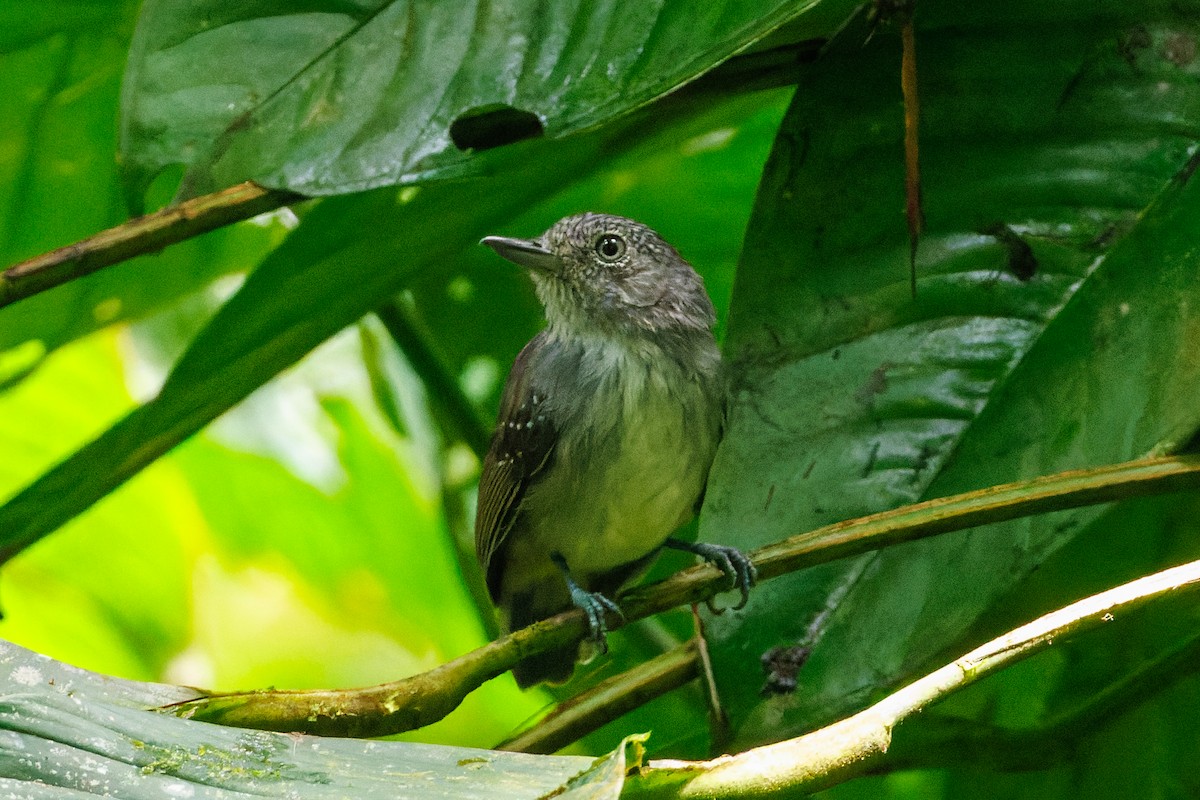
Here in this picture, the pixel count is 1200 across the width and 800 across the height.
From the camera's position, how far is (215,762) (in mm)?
1098

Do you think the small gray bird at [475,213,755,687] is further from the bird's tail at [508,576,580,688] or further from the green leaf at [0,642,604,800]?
the green leaf at [0,642,604,800]

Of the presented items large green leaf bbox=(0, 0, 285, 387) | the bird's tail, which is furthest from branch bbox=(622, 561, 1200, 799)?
large green leaf bbox=(0, 0, 285, 387)

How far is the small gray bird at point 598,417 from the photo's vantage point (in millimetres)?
2527

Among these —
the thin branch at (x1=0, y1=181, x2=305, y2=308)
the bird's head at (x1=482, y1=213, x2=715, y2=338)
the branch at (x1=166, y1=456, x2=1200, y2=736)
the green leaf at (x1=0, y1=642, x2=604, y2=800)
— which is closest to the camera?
the green leaf at (x1=0, y1=642, x2=604, y2=800)

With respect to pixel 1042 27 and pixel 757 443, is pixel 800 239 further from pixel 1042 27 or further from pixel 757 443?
pixel 1042 27

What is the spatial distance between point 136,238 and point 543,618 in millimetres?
1456

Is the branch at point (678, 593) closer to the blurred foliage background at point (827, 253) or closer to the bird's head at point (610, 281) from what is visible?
the blurred foliage background at point (827, 253)

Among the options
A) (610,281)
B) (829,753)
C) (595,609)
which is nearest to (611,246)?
(610,281)

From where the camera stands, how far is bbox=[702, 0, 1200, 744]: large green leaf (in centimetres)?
182

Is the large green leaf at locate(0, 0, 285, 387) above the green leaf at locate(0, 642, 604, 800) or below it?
above

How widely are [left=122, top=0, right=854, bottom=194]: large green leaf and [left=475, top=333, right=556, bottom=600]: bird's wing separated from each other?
0.73 meters

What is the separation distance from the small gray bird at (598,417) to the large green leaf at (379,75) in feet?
2.31

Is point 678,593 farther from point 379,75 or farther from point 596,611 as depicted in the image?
point 379,75

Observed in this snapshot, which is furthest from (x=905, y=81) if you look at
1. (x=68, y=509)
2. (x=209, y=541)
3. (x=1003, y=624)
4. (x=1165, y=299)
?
(x=209, y=541)
